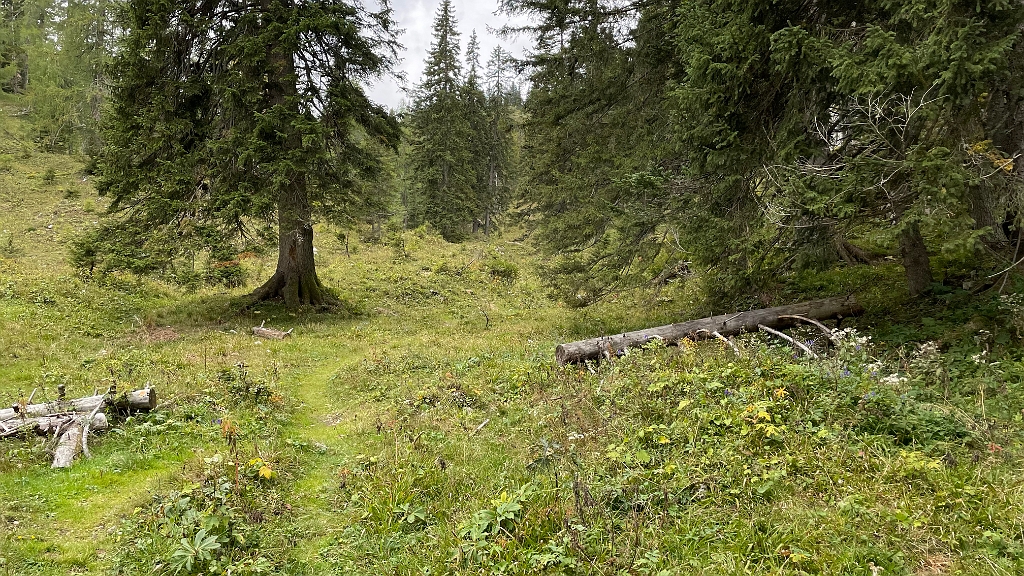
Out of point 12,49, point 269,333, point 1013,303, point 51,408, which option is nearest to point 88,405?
point 51,408

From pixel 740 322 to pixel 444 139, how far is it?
101 ft

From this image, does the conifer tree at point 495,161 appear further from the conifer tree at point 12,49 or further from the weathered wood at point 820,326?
the conifer tree at point 12,49

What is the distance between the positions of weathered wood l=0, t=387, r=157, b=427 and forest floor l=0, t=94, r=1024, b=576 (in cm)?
32

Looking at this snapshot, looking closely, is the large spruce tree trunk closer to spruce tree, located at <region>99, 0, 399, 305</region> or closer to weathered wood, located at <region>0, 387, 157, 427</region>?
spruce tree, located at <region>99, 0, 399, 305</region>

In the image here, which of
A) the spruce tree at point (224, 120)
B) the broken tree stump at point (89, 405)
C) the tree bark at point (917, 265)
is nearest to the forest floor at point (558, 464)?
the broken tree stump at point (89, 405)

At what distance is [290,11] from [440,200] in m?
23.4

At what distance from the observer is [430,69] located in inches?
1502

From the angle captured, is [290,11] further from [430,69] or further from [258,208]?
[430,69]

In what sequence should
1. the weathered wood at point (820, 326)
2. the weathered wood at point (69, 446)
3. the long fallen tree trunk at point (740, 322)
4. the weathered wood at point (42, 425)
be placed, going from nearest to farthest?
the weathered wood at point (69, 446) < the weathered wood at point (42, 425) < the weathered wood at point (820, 326) < the long fallen tree trunk at point (740, 322)

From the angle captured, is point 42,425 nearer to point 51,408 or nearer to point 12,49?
point 51,408

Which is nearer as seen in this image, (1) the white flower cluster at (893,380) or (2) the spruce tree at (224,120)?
(1) the white flower cluster at (893,380)

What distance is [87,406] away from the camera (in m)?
7.15

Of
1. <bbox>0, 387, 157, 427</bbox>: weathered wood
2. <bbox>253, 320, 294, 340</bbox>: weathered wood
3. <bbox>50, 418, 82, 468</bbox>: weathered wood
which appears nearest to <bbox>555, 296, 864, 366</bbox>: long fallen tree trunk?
<bbox>0, 387, 157, 427</bbox>: weathered wood

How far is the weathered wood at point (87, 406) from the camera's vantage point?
6872mm
